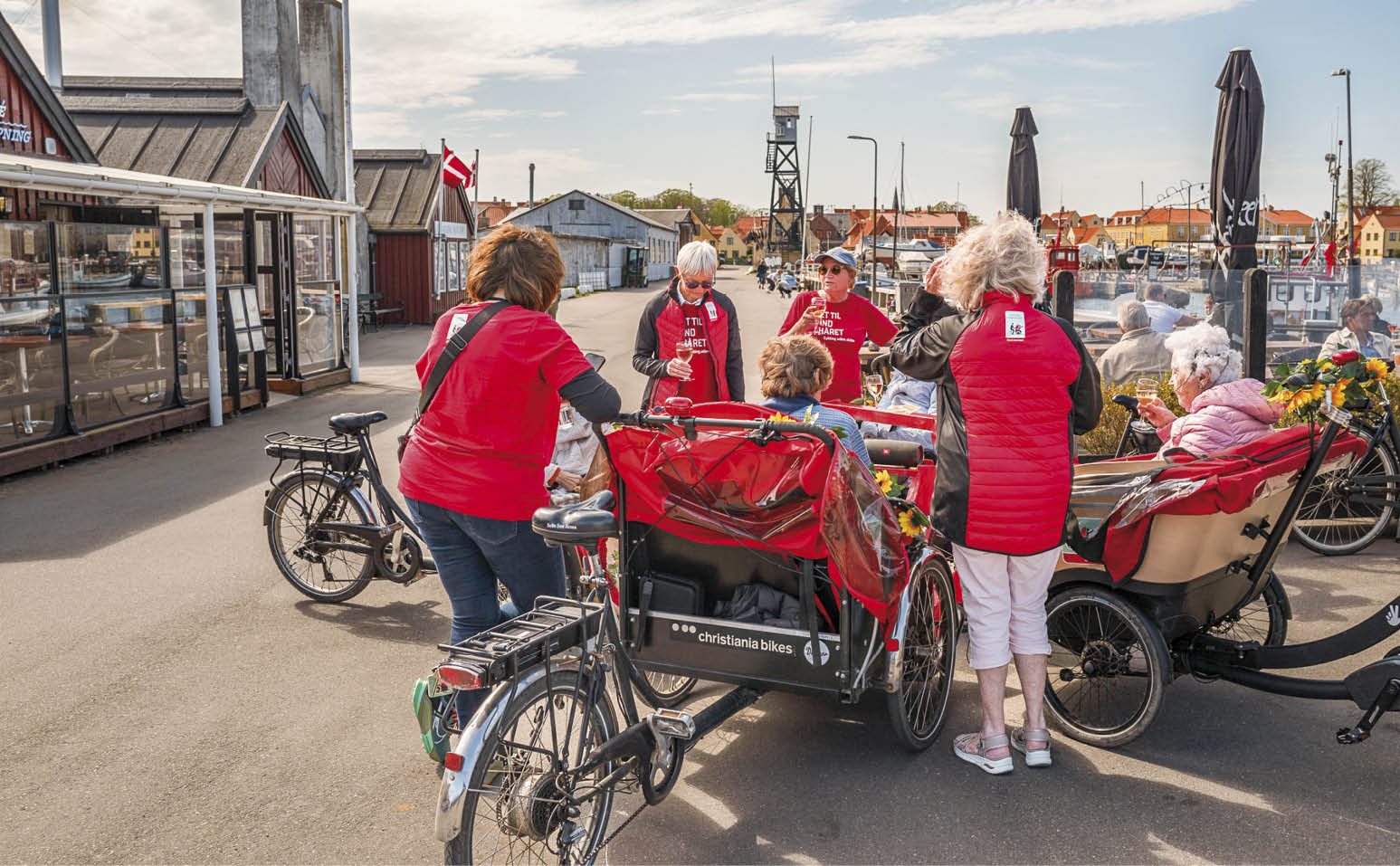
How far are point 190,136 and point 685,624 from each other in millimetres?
21242

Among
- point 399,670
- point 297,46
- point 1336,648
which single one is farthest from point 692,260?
point 297,46

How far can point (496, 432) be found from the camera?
371 cm

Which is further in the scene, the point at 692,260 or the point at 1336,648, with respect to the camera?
the point at 692,260

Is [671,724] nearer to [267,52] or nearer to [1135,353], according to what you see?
[1135,353]

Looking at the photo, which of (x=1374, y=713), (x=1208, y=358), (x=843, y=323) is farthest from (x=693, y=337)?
(x=1374, y=713)

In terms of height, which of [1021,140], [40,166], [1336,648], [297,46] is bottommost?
[1336,648]

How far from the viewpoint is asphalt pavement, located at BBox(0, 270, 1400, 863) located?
3.85 meters

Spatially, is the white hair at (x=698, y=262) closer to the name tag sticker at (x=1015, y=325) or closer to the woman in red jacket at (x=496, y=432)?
the name tag sticker at (x=1015, y=325)

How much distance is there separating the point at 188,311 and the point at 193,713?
30.3 ft

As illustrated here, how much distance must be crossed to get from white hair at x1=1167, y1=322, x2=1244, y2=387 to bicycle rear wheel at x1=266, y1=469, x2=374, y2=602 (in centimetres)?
413

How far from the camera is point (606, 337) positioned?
88.9ft

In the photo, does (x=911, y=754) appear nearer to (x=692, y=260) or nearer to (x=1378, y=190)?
(x=692, y=260)

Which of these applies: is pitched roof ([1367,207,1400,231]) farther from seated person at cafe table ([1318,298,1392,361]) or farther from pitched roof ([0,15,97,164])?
pitched roof ([0,15,97,164])

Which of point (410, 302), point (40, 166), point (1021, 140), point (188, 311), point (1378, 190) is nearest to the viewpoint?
point (40, 166)
